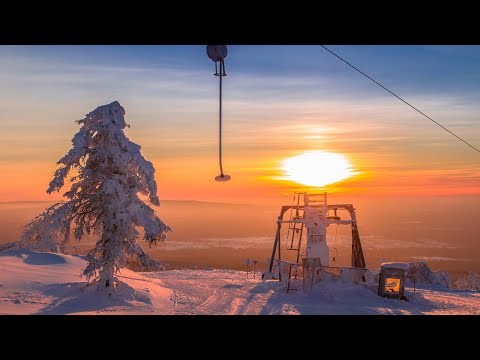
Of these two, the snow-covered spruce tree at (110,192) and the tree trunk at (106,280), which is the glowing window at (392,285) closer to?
the snow-covered spruce tree at (110,192)

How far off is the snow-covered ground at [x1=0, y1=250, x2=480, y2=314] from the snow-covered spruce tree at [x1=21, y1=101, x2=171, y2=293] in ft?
4.19

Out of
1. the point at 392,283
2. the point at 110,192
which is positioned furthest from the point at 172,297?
the point at 392,283

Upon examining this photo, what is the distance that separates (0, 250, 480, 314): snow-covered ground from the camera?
17.8 m

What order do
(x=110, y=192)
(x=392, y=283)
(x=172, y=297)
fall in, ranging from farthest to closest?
1. (x=392, y=283)
2. (x=172, y=297)
3. (x=110, y=192)

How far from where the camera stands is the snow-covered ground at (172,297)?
17750mm

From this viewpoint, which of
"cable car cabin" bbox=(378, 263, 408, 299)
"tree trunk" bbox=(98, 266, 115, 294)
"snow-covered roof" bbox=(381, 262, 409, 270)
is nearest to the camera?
"tree trunk" bbox=(98, 266, 115, 294)

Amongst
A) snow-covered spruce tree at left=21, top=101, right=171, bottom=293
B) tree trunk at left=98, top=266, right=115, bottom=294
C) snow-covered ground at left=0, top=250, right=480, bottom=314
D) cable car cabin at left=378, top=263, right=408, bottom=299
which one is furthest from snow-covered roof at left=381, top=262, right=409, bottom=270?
tree trunk at left=98, top=266, right=115, bottom=294

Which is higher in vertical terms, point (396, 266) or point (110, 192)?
point (110, 192)

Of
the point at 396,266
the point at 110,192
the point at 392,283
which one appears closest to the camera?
the point at 110,192

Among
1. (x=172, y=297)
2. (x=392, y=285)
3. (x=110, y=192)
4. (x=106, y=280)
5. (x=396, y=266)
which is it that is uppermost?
(x=110, y=192)

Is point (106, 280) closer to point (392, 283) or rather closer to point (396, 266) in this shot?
point (392, 283)

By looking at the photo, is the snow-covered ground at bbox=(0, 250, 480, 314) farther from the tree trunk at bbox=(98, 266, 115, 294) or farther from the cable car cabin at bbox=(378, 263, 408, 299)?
the cable car cabin at bbox=(378, 263, 408, 299)

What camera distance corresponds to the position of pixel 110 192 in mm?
18328

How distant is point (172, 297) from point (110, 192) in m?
5.73
